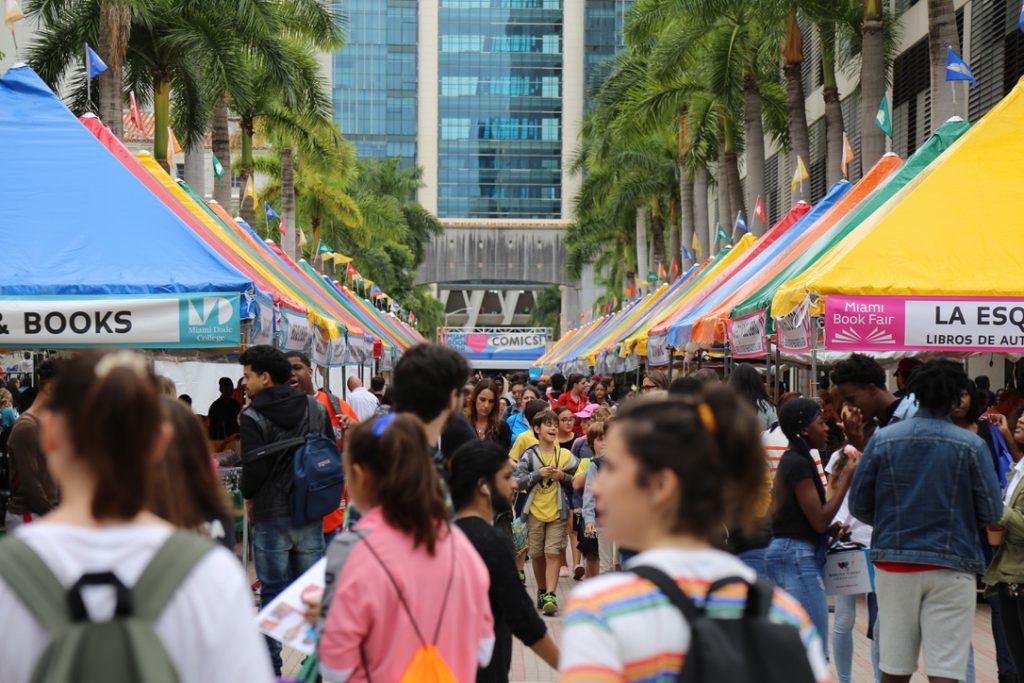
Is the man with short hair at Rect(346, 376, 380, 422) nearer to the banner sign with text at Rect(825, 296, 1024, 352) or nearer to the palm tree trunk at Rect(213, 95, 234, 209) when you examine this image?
the banner sign with text at Rect(825, 296, 1024, 352)

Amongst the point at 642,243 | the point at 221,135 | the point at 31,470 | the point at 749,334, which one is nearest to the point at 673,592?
the point at 31,470

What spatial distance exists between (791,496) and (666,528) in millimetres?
4044

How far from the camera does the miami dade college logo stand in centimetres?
969

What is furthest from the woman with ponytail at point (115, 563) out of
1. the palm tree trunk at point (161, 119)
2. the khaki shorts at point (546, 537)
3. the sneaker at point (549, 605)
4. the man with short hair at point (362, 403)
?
the palm tree trunk at point (161, 119)

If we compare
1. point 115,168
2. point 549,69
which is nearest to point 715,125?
point 115,168

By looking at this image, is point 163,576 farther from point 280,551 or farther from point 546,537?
point 546,537

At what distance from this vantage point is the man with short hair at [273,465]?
293 inches

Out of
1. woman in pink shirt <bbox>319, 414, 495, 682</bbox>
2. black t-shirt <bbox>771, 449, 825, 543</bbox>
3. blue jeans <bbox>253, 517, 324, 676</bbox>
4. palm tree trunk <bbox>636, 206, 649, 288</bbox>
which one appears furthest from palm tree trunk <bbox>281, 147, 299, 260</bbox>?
woman in pink shirt <bbox>319, 414, 495, 682</bbox>

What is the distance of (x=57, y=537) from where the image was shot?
254 centimetres

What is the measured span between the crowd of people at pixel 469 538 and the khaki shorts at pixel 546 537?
3908 mm

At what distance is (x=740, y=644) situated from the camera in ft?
8.55

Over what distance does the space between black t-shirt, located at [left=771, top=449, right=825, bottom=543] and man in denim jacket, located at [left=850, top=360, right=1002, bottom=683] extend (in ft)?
1.24

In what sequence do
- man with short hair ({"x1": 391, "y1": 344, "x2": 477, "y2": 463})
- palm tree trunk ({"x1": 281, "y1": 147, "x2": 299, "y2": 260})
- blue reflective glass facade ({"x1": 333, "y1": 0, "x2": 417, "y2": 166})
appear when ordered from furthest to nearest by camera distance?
1. blue reflective glass facade ({"x1": 333, "y1": 0, "x2": 417, "y2": 166})
2. palm tree trunk ({"x1": 281, "y1": 147, "x2": 299, "y2": 260})
3. man with short hair ({"x1": 391, "y1": 344, "x2": 477, "y2": 463})

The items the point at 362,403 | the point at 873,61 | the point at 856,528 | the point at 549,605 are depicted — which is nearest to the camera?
the point at 856,528
